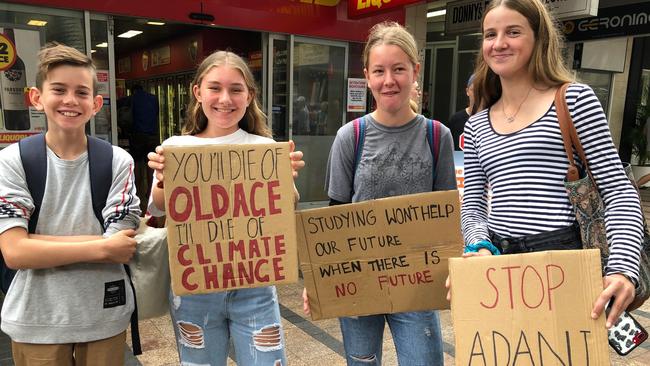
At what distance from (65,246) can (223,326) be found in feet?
2.17

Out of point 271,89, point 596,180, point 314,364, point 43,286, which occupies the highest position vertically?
point 271,89

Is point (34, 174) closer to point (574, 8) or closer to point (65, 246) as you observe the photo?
point (65, 246)

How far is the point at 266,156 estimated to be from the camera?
1812mm

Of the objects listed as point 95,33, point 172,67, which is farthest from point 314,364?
point 172,67

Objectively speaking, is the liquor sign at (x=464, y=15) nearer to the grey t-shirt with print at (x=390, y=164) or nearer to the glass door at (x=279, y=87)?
the glass door at (x=279, y=87)

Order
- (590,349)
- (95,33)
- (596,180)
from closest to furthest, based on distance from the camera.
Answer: (590,349)
(596,180)
(95,33)

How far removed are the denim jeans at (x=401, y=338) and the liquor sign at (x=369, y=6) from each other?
4762 mm

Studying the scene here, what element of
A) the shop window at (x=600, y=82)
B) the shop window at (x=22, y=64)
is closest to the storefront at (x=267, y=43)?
the shop window at (x=22, y=64)

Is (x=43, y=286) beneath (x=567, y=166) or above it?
beneath

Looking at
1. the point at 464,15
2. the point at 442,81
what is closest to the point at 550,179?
the point at 464,15

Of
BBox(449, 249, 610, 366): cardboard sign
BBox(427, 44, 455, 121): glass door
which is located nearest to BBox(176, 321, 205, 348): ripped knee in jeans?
BBox(449, 249, 610, 366): cardboard sign

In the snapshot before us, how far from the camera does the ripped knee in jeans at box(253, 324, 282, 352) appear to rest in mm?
1926

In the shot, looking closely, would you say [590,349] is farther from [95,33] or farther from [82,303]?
[95,33]

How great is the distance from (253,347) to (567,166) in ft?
4.30
